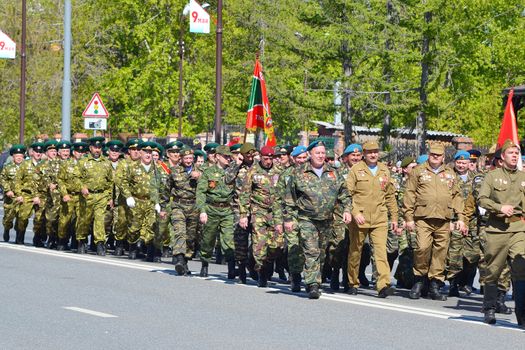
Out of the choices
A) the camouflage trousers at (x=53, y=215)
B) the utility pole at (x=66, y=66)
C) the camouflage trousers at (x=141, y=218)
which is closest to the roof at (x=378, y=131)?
the utility pole at (x=66, y=66)

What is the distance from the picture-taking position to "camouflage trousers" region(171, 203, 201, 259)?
701 inches

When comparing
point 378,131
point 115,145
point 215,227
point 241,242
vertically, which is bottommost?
point 241,242

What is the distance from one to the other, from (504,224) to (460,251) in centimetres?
311

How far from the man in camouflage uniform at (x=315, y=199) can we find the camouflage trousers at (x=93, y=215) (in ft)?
22.0

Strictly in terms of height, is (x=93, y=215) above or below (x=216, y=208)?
below

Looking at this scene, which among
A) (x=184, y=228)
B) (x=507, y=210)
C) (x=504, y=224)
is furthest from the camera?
(x=184, y=228)

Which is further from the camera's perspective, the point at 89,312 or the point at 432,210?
the point at 432,210

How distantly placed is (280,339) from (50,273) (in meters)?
6.86

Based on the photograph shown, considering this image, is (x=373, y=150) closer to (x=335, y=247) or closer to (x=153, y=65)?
(x=335, y=247)

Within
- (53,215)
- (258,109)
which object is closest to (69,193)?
(53,215)

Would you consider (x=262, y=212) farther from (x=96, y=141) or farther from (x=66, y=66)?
(x=66, y=66)

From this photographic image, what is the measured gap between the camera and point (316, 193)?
15.1 m

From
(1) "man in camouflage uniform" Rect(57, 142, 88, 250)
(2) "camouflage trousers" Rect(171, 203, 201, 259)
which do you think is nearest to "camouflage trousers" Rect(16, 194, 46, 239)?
(1) "man in camouflage uniform" Rect(57, 142, 88, 250)

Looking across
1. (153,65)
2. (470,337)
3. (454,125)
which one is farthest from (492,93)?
(470,337)
